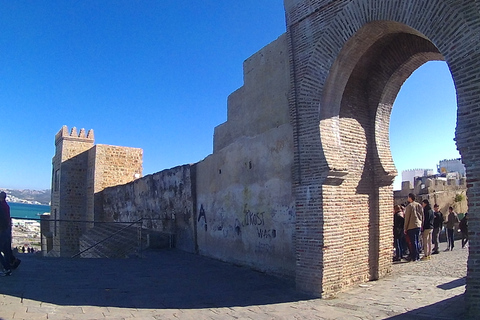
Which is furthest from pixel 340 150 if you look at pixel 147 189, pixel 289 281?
pixel 147 189

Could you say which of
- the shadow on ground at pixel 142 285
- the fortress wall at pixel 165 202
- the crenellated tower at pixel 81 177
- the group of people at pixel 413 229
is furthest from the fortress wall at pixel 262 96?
the crenellated tower at pixel 81 177

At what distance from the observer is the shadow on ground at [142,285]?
20.4ft

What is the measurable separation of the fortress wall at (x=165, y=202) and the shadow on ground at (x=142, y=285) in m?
3.21

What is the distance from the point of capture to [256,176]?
9297mm

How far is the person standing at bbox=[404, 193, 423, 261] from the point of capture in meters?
9.37

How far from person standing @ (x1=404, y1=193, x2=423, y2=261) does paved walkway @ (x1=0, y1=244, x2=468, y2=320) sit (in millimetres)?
395

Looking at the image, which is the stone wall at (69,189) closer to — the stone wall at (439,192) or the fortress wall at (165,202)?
the fortress wall at (165,202)

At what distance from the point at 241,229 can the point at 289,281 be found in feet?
7.94

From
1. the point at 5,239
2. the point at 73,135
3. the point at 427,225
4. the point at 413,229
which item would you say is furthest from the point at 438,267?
the point at 73,135

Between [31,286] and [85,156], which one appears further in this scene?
[85,156]

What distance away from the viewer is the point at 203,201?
483 inches

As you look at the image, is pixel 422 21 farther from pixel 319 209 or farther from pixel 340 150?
pixel 319 209

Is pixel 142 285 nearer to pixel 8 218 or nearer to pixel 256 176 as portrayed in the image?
pixel 8 218

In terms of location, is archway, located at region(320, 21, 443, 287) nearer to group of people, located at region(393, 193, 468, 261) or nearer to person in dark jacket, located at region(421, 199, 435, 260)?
group of people, located at region(393, 193, 468, 261)
